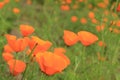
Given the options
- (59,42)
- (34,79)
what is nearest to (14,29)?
(59,42)

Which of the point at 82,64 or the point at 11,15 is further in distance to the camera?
the point at 11,15

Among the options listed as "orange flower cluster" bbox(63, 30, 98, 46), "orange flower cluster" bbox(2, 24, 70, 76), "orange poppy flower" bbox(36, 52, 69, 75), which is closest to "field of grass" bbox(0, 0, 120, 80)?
"orange flower cluster" bbox(63, 30, 98, 46)

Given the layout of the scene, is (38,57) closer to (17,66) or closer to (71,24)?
(17,66)

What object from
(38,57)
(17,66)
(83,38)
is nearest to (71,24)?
(83,38)

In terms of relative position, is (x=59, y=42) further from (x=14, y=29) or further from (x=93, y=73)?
(x=93, y=73)

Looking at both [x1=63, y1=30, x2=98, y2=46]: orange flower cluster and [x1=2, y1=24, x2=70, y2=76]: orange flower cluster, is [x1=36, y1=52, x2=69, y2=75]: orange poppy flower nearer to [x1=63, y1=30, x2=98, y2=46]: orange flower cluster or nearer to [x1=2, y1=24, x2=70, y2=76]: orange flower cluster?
[x1=2, y1=24, x2=70, y2=76]: orange flower cluster

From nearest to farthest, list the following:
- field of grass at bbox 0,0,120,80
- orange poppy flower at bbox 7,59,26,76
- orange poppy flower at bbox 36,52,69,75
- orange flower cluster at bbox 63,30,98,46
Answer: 1. orange poppy flower at bbox 36,52,69,75
2. orange poppy flower at bbox 7,59,26,76
3. orange flower cluster at bbox 63,30,98,46
4. field of grass at bbox 0,0,120,80

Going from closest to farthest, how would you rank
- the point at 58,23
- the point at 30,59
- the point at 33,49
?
the point at 33,49, the point at 30,59, the point at 58,23

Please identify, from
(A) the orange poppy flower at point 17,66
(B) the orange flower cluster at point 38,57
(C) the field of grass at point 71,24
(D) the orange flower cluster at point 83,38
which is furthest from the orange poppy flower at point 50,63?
(C) the field of grass at point 71,24
